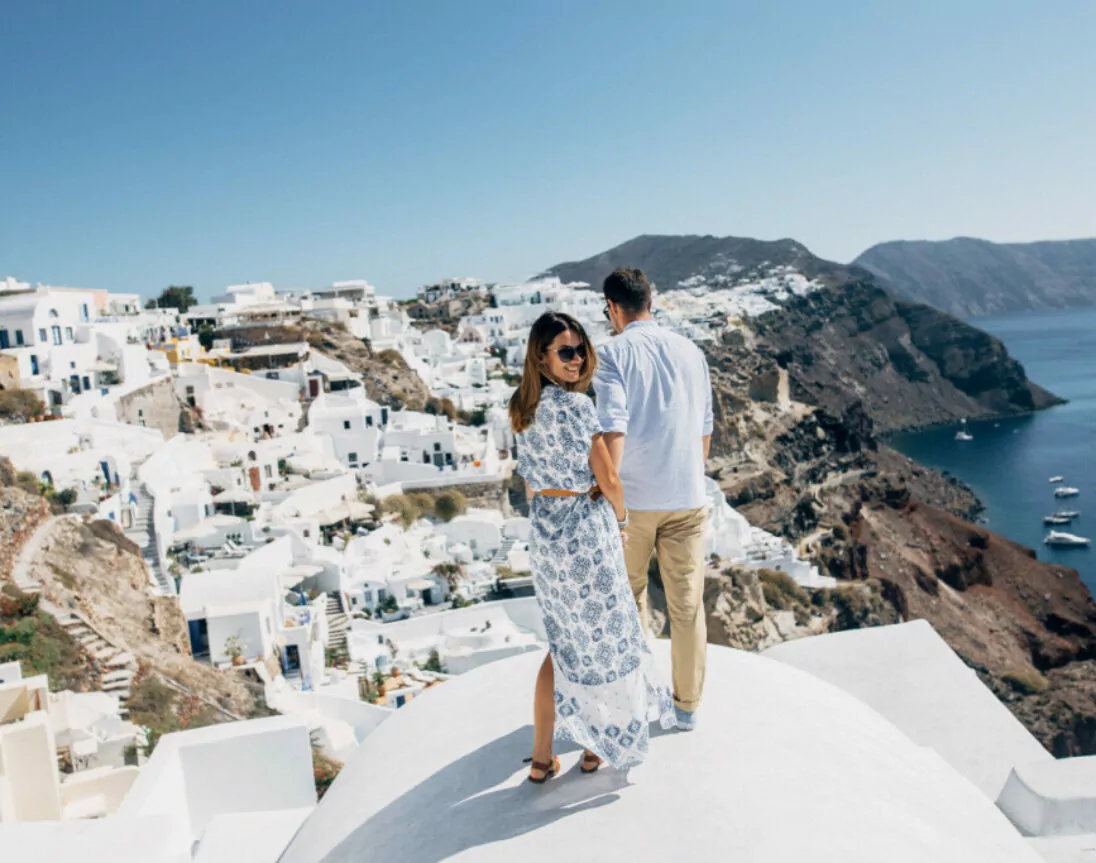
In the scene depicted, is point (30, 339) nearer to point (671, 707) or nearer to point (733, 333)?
point (671, 707)

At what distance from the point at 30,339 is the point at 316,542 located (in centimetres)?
1372

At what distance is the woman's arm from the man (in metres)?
0.16

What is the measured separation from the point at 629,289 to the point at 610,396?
1.31ft

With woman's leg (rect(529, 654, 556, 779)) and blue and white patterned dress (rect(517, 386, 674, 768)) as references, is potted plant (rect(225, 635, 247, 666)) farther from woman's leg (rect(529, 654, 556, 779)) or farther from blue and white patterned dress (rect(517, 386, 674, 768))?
blue and white patterned dress (rect(517, 386, 674, 768))

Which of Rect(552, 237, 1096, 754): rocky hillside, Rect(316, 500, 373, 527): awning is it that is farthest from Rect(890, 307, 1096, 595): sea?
Rect(316, 500, 373, 527): awning

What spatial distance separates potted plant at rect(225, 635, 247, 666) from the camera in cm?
1046

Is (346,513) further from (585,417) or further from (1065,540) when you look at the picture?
(1065,540)

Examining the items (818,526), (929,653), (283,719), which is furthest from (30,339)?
(818,526)

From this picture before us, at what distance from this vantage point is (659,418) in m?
2.63

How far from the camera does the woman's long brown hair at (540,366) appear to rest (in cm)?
234

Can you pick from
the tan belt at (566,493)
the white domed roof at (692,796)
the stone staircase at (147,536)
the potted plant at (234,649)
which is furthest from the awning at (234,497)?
the tan belt at (566,493)

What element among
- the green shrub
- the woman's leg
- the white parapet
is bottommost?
the green shrub

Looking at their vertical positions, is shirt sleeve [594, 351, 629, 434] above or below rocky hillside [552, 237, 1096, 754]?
above

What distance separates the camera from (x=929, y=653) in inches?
237
